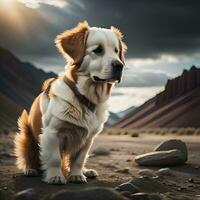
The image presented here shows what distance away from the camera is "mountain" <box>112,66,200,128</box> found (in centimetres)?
11844

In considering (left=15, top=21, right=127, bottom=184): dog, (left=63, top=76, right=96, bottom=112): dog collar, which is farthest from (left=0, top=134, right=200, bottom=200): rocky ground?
(left=63, top=76, right=96, bottom=112): dog collar

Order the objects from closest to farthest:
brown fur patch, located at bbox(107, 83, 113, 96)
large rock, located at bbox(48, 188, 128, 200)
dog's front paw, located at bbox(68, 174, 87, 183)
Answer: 1. large rock, located at bbox(48, 188, 128, 200)
2. brown fur patch, located at bbox(107, 83, 113, 96)
3. dog's front paw, located at bbox(68, 174, 87, 183)

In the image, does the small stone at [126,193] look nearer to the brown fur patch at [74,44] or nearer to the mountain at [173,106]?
the brown fur patch at [74,44]

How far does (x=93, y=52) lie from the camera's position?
8250 millimetres

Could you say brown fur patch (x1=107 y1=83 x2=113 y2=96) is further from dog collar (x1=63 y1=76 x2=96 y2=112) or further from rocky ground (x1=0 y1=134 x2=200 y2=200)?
rocky ground (x1=0 y1=134 x2=200 y2=200)

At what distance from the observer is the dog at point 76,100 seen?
26.9 feet

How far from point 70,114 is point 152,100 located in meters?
157

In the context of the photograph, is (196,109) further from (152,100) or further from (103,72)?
(103,72)

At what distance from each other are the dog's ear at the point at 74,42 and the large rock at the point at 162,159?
4.65 metres

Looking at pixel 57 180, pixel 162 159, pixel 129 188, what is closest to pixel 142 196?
pixel 129 188

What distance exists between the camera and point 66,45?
8.59 metres

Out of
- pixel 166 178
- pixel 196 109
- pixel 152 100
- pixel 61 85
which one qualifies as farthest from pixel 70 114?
pixel 152 100

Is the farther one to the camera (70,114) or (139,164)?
(139,164)

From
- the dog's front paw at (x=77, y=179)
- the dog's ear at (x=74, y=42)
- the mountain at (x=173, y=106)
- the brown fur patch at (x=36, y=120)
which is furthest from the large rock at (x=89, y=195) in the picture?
the mountain at (x=173, y=106)
